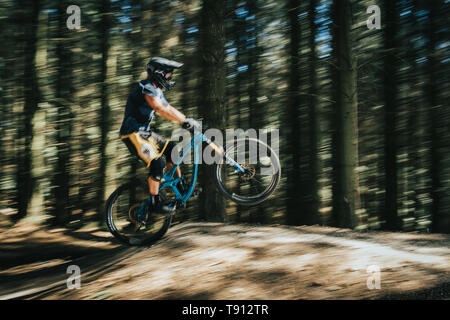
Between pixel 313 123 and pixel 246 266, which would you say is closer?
pixel 246 266

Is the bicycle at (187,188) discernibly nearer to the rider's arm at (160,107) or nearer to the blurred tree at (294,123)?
the rider's arm at (160,107)

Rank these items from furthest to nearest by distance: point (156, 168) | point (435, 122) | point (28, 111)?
point (28, 111) → point (435, 122) → point (156, 168)

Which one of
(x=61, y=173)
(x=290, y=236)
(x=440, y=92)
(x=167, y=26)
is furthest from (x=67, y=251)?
(x=440, y=92)

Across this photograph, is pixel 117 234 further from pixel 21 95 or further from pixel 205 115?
pixel 21 95

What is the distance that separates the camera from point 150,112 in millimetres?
3893

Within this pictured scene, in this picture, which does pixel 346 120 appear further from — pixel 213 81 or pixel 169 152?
pixel 169 152

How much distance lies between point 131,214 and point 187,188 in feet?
2.52

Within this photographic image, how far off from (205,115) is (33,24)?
3952 mm

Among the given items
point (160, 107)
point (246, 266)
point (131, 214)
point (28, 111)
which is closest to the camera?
point (246, 266)

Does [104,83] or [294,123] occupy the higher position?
[104,83]

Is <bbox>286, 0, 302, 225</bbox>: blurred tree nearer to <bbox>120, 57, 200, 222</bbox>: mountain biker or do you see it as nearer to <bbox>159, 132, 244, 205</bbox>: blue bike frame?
<bbox>159, 132, 244, 205</bbox>: blue bike frame

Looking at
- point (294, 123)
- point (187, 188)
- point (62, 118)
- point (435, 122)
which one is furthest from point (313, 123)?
point (62, 118)

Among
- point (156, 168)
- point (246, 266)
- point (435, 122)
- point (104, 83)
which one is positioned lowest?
point (246, 266)

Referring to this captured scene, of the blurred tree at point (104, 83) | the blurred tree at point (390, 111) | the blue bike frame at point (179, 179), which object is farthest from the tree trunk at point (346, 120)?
the blurred tree at point (104, 83)
